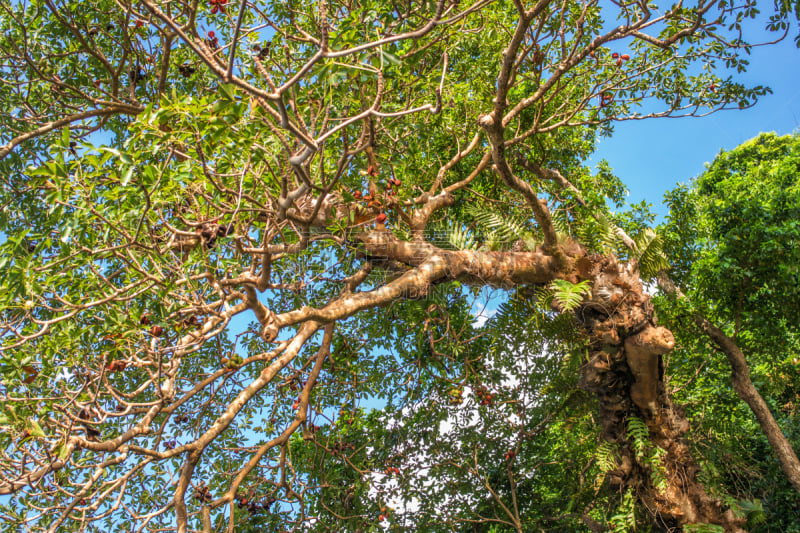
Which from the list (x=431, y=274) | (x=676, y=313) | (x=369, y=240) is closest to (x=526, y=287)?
(x=431, y=274)

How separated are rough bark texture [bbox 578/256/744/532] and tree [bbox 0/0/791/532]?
20 mm

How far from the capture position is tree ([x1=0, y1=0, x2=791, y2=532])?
2.63m

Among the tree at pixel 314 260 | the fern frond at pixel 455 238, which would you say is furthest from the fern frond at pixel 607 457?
the fern frond at pixel 455 238

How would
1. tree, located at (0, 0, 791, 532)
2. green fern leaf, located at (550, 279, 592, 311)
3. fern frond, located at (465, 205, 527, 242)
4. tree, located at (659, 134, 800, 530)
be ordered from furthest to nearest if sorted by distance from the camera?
tree, located at (659, 134, 800, 530) → fern frond, located at (465, 205, 527, 242) → green fern leaf, located at (550, 279, 592, 311) → tree, located at (0, 0, 791, 532)

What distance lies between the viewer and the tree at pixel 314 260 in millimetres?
2629

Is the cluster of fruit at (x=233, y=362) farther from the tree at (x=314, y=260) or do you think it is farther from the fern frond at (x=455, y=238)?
the fern frond at (x=455, y=238)

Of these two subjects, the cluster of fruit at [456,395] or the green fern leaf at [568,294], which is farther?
the cluster of fruit at [456,395]

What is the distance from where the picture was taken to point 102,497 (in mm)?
2781

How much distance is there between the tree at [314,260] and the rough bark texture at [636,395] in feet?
0.07

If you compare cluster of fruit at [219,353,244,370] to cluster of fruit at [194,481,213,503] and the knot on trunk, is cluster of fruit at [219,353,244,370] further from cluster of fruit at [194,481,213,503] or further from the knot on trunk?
the knot on trunk

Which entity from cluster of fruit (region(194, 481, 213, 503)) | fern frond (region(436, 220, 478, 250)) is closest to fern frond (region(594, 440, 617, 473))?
fern frond (region(436, 220, 478, 250))

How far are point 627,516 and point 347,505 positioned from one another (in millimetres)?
2724

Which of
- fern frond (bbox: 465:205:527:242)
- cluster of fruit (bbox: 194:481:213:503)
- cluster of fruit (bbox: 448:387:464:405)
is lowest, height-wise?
cluster of fruit (bbox: 194:481:213:503)

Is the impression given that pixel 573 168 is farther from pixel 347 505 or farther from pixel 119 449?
pixel 119 449
